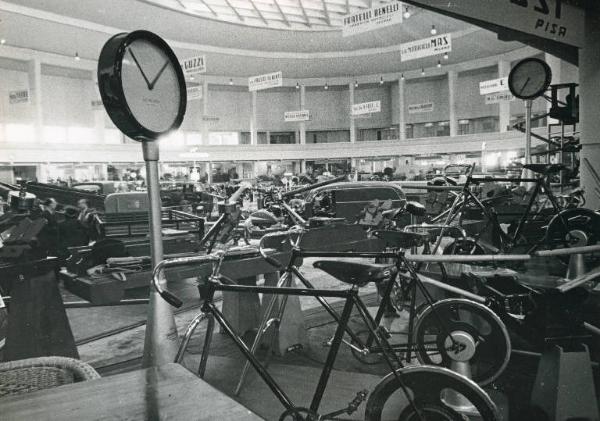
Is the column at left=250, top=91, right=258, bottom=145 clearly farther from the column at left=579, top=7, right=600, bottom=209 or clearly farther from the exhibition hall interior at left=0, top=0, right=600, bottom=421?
the column at left=579, top=7, right=600, bottom=209

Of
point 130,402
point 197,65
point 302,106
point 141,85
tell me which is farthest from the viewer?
point 302,106

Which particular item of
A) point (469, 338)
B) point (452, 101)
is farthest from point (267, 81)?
point (452, 101)

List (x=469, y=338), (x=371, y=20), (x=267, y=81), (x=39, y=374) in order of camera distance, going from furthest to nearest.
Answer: (x=267, y=81) → (x=371, y=20) → (x=469, y=338) → (x=39, y=374)

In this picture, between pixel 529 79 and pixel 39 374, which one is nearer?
pixel 39 374

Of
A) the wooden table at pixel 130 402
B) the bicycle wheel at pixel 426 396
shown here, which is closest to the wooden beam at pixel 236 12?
the bicycle wheel at pixel 426 396

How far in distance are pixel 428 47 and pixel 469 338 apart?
8.99 metres

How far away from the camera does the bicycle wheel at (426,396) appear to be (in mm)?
1860

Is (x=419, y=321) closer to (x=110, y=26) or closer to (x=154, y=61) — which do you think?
(x=154, y=61)

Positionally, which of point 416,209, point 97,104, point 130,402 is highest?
point 97,104

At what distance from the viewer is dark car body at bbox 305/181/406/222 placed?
5.79 m

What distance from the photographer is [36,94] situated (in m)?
20.0

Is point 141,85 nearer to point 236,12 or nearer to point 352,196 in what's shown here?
point 352,196

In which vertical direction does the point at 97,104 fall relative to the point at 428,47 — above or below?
above

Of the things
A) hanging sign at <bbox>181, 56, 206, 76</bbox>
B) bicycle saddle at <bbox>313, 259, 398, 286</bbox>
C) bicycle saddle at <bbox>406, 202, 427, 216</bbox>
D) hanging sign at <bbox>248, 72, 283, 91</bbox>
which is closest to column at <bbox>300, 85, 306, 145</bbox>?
hanging sign at <bbox>248, 72, 283, 91</bbox>
